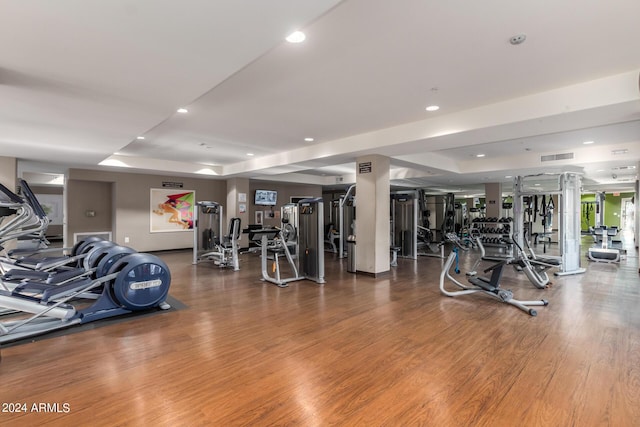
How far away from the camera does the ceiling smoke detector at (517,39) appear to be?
95.9 inches

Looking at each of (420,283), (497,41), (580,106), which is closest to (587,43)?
(497,41)

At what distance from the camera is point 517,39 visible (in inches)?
97.4

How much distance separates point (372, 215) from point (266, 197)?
19.3ft

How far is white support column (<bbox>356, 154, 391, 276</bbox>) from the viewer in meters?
5.90

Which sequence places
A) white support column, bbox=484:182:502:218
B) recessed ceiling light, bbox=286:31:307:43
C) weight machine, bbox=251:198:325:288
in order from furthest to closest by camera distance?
white support column, bbox=484:182:502:218, weight machine, bbox=251:198:325:288, recessed ceiling light, bbox=286:31:307:43

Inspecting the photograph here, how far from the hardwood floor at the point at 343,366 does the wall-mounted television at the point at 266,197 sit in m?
6.80

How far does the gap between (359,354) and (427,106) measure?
10.2 feet

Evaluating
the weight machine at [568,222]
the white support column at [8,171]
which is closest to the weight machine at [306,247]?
the weight machine at [568,222]

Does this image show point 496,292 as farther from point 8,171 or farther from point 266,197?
point 8,171

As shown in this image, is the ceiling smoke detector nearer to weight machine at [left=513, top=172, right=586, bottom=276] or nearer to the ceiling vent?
weight machine at [left=513, top=172, right=586, bottom=276]

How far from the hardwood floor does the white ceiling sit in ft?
7.58

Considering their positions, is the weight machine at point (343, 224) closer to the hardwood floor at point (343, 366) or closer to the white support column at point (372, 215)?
the white support column at point (372, 215)

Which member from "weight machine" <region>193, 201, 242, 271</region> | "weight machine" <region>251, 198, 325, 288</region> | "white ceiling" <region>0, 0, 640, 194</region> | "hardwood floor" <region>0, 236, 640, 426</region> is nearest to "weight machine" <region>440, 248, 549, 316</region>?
"hardwood floor" <region>0, 236, 640, 426</region>

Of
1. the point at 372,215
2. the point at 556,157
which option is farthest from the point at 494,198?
the point at 372,215
